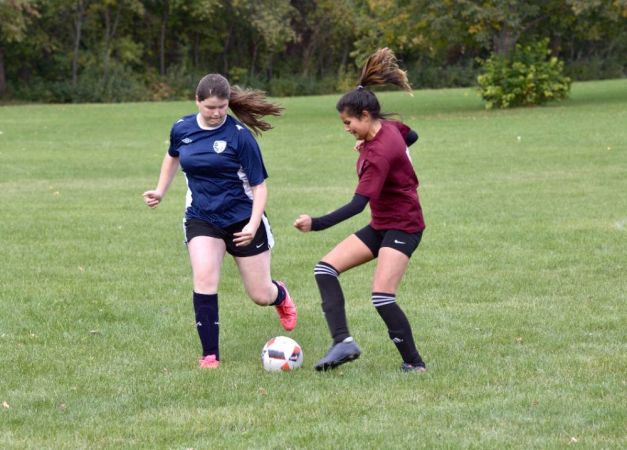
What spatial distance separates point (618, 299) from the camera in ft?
30.2

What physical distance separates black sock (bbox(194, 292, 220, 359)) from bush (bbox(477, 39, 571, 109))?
30005 mm

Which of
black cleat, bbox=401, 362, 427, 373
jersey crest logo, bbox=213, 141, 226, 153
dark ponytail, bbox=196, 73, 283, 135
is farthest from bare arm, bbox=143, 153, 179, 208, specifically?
black cleat, bbox=401, 362, 427, 373

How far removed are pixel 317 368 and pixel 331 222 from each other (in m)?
1.12

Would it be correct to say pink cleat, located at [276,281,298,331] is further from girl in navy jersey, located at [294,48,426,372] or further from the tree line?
the tree line

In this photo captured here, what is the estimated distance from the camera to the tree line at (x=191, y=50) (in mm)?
55000

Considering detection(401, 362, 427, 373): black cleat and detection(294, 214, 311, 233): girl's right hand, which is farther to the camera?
detection(401, 362, 427, 373): black cleat

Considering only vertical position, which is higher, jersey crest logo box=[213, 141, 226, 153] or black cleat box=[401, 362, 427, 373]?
jersey crest logo box=[213, 141, 226, 153]

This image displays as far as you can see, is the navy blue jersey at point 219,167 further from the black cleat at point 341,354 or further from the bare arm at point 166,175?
the black cleat at point 341,354

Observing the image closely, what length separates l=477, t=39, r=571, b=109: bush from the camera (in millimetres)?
36250

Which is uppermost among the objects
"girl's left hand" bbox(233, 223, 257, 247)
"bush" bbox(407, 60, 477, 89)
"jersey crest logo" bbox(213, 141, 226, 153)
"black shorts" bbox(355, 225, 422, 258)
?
"jersey crest logo" bbox(213, 141, 226, 153)

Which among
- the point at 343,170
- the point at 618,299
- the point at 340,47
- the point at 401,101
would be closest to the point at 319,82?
the point at 340,47

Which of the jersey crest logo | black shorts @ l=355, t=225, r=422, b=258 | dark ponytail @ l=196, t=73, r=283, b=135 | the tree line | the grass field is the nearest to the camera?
the grass field

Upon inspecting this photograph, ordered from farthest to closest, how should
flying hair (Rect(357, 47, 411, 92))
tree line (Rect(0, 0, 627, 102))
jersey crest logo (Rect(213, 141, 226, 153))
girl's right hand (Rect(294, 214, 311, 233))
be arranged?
tree line (Rect(0, 0, 627, 102)) < jersey crest logo (Rect(213, 141, 226, 153)) < flying hair (Rect(357, 47, 411, 92)) < girl's right hand (Rect(294, 214, 311, 233))

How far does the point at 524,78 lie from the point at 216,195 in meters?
30.2
